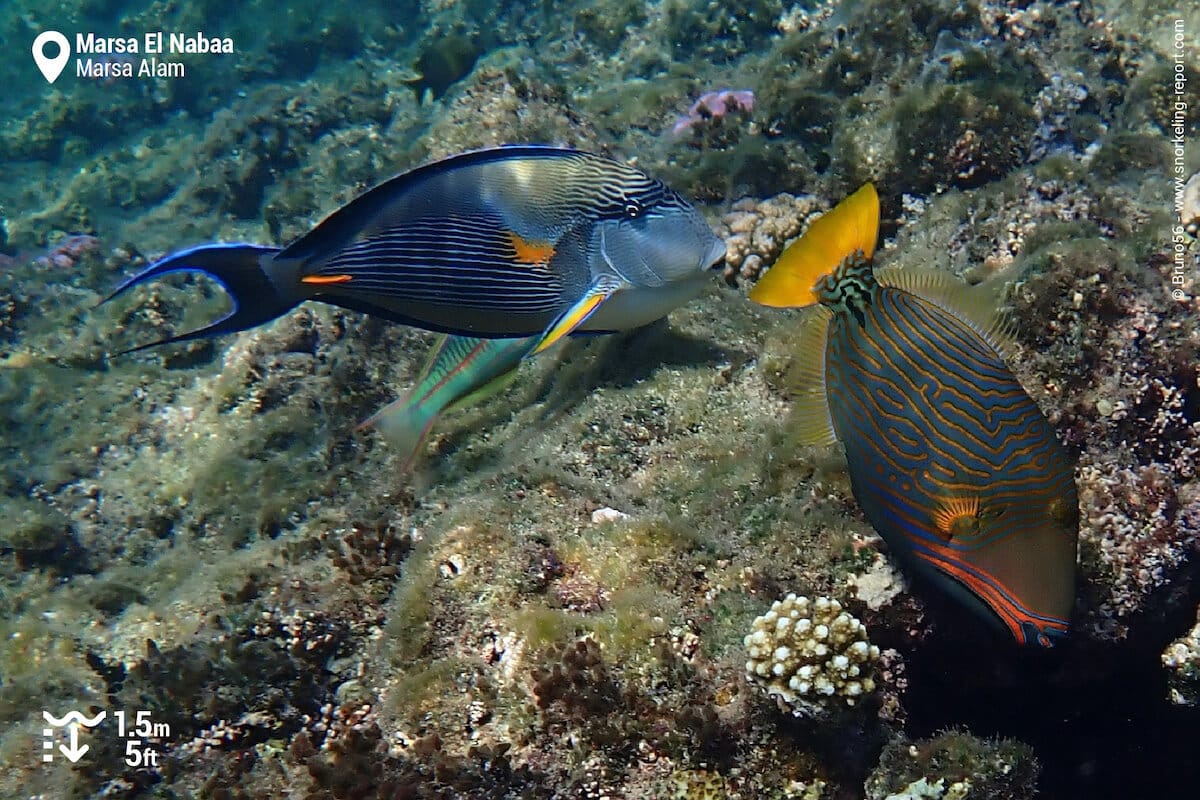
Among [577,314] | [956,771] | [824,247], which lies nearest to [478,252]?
Answer: [577,314]

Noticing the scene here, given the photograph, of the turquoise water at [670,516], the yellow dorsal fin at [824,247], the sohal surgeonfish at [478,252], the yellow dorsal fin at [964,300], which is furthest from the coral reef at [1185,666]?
the sohal surgeonfish at [478,252]

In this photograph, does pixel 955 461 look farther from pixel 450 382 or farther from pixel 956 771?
pixel 450 382

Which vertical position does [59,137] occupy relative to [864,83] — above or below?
below

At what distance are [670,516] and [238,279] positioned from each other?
74.4 inches

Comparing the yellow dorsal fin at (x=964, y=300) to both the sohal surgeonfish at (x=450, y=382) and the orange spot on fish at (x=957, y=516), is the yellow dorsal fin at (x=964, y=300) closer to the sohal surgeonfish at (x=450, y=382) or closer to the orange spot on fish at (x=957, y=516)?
the orange spot on fish at (x=957, y=516)

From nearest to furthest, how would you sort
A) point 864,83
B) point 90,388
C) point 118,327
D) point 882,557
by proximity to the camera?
point 882,557 → point 864,83 → point 90,388 → point 118,327

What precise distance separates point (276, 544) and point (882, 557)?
3320 millimetres

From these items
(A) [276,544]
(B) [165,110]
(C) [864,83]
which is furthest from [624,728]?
(B) [165,110]

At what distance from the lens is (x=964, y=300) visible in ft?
7.91

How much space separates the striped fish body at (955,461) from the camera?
1934 mm

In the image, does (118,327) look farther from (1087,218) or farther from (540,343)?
(1087,218)

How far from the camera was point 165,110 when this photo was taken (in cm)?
1838

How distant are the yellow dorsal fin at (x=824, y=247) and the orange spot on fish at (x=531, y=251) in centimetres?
80

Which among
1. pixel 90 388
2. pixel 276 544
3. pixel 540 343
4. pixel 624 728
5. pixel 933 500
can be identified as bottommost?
pixel 90 388
